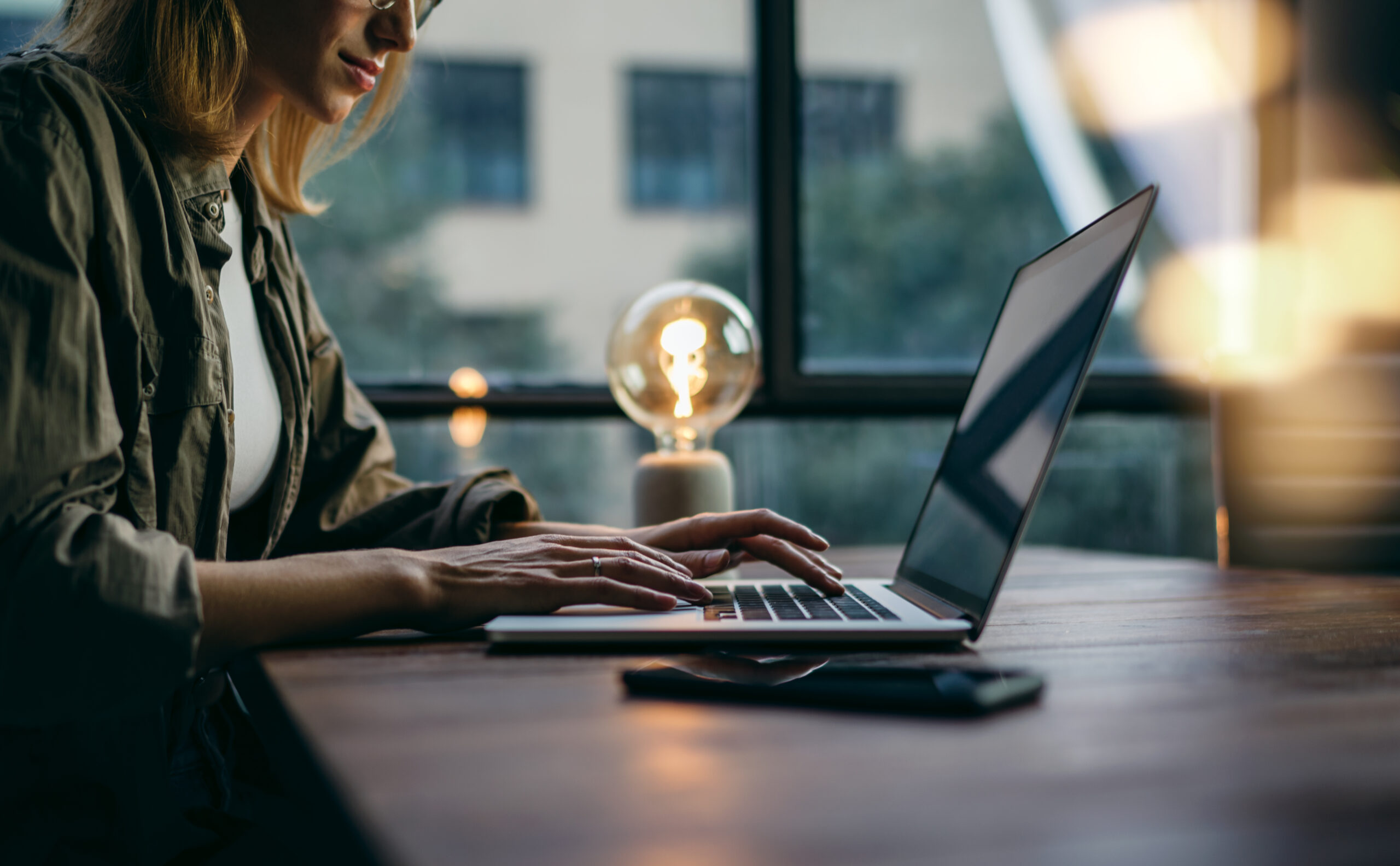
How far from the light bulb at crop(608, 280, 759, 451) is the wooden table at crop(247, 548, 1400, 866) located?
669 mm

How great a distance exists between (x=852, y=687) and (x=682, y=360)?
2.68 ft

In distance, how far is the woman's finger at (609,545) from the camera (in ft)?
2.52

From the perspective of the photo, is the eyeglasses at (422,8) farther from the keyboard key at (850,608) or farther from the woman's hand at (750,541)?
the keyboard key at (850,608)

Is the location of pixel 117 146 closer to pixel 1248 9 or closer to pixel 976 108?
pixel 976 108

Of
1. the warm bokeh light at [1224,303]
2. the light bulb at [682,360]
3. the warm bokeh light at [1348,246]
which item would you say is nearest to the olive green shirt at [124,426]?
the light bulb at [682,360]

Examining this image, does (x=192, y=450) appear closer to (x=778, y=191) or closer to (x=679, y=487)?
(x=679, y=487)

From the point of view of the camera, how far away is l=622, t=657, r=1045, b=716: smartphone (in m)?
0.46

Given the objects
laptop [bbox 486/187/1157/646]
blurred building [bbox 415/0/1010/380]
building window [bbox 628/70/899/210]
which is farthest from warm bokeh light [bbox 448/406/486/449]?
laptop [bbox 486/187/1157/646]

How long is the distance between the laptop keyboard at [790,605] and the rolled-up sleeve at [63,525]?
34 centimetres

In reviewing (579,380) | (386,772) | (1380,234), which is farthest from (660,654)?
(1380,234)

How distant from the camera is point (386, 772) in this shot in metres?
0.38

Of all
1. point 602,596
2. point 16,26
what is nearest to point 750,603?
point 602,596

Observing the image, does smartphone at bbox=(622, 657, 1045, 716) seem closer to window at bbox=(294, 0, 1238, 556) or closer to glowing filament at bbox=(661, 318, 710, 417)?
glowing filament at bbox=(661, 318, 710, 417)

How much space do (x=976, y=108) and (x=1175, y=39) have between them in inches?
18.8
